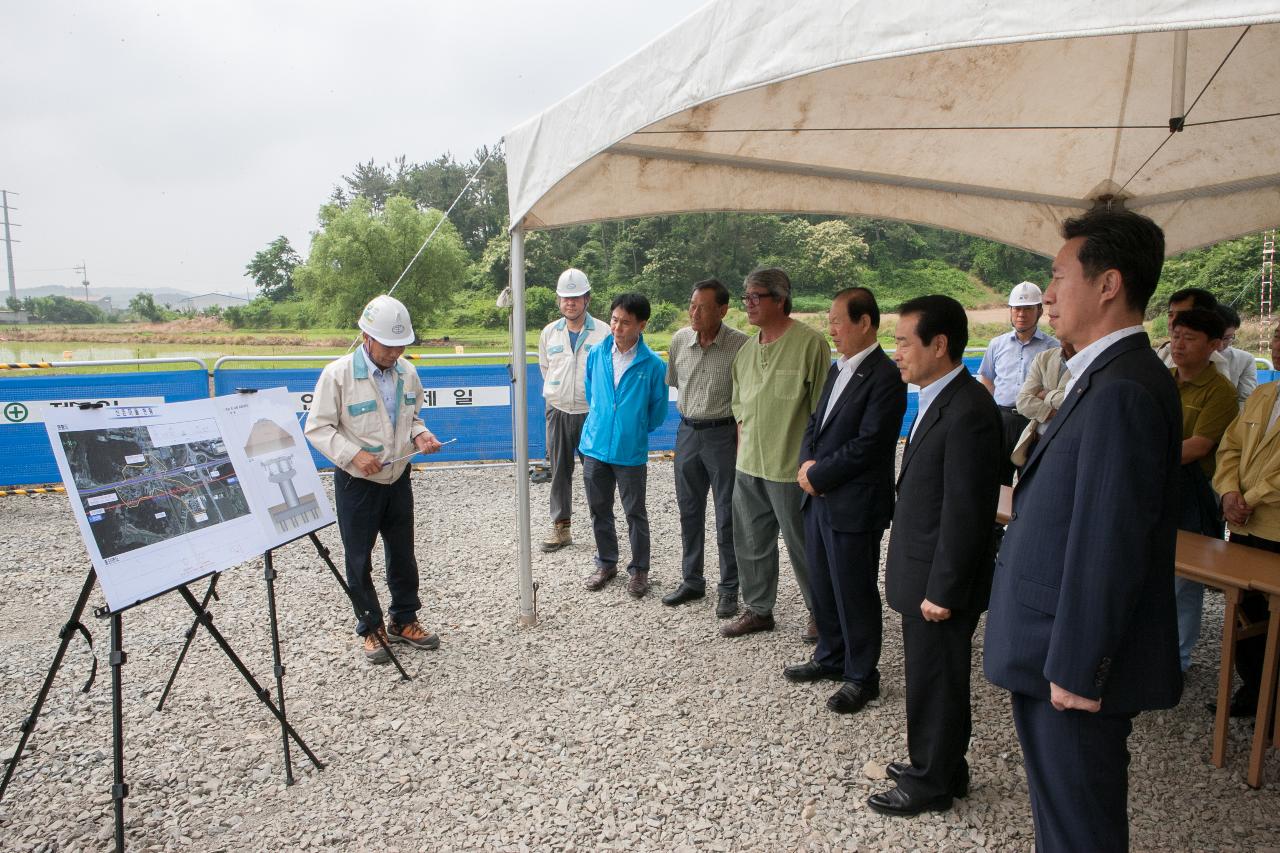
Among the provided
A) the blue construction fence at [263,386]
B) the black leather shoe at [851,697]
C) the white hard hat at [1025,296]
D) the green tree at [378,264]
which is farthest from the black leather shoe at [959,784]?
the green tree at [378,264]

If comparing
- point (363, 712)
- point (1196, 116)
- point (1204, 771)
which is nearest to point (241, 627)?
point (363, 712)

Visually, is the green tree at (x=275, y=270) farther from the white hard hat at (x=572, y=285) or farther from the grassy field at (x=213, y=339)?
the white hard hat at (x=572, y=285)

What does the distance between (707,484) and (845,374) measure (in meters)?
1.36

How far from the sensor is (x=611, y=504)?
15.1 ft

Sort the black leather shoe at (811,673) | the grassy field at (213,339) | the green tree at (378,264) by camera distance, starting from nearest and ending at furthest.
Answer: the black leather shoe at (811,673) → the grassy field at (213,339) → the green tree at (378,264)

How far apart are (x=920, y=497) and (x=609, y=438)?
90.5 inches

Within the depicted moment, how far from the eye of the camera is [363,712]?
3.25m

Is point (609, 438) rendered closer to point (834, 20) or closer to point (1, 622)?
point (834, 20)

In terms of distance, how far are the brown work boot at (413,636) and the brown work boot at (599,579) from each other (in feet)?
3.53

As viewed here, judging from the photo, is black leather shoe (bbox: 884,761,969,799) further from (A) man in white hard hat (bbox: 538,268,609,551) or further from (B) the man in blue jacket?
(A) man in white hard hat (bbox: 538,268,609,551)

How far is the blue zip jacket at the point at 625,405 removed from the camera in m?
4.39

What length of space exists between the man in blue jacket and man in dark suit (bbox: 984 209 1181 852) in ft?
9.16

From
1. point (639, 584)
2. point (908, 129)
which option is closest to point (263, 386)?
point (639, 584)

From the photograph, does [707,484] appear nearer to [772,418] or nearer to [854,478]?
[772,418]
